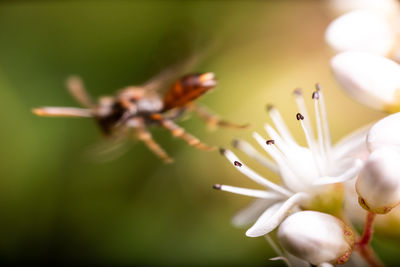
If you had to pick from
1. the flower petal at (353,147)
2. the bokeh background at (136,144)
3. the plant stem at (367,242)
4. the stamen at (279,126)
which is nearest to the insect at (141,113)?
the stamen at (279,126)

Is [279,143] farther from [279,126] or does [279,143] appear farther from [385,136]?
[385,136]

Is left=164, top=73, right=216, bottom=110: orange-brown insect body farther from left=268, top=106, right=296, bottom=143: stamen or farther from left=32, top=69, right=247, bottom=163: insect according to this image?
left=268, top=106, right=296, bottom=143: stamen

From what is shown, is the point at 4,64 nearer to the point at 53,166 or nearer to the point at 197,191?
the point at 53,166

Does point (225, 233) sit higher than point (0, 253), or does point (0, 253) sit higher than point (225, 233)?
point (0, 253)

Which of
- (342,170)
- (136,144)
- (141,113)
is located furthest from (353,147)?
(136,144)

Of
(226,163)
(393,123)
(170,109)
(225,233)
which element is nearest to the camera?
(393,123)

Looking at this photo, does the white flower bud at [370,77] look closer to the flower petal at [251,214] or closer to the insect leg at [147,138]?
the flower petal at [251,214]

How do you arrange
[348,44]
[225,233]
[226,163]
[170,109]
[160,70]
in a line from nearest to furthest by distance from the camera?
[348,44]
[170,109]
[160,70]
[225,233]
[226,163]

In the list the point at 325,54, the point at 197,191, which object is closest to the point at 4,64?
the point at 197,191
